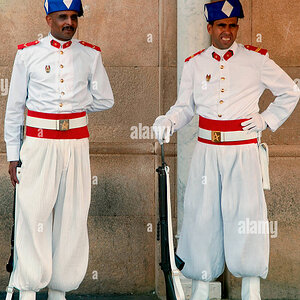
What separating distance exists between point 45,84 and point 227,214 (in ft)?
4.51

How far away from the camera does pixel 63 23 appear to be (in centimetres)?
512

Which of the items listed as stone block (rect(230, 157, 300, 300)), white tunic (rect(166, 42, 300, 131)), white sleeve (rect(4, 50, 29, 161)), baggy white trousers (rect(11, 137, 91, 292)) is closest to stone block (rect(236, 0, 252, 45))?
stone block (rect(230, 157, 300, 300))

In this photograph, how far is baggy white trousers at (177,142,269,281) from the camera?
16.5 feet

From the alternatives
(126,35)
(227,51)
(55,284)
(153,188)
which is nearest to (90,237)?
(153,188)

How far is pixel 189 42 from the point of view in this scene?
238 inches

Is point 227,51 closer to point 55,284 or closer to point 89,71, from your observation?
point 89,71

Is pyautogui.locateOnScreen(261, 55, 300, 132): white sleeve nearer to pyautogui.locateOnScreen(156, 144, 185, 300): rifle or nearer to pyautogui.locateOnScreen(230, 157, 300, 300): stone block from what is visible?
pyautogui.locateOnScreen(156, 144, 185, 300): rifle

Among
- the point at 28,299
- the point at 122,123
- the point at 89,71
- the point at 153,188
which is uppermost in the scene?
the point at 89,71

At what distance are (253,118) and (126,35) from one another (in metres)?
1.69

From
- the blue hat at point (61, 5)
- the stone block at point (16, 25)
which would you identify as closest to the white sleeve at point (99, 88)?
the blue hat at point (61, 5)

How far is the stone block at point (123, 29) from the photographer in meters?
6.36

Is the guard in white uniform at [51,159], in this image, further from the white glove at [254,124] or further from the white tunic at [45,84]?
the white glove at [254,124]

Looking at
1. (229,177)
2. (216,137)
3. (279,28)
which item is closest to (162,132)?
(216,137)

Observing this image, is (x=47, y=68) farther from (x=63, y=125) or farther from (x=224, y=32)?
(x=224, y=32)
